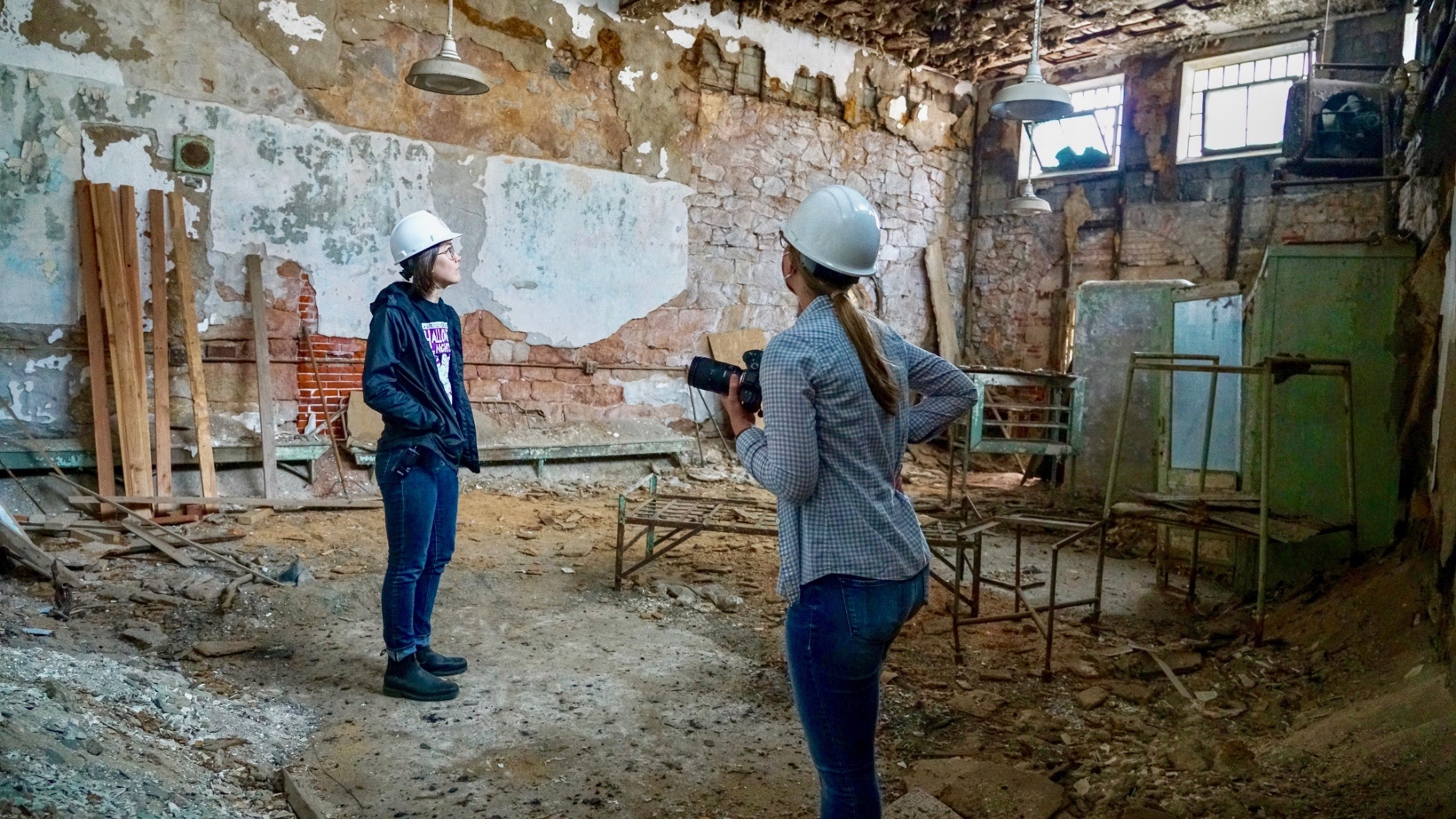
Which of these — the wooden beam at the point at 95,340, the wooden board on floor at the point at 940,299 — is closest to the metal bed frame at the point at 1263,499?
the wooden beam at the point at 95,340

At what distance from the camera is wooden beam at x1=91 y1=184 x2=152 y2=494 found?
221 inches

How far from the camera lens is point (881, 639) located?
172 cm

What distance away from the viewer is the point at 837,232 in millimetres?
1748

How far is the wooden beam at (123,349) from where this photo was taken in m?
5.62

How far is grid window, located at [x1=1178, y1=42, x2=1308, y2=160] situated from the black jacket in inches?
360

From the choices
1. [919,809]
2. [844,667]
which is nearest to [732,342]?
[919,809]

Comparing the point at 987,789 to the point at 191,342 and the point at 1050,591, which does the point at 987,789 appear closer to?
the point at 1050,591

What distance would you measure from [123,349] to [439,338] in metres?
3.65

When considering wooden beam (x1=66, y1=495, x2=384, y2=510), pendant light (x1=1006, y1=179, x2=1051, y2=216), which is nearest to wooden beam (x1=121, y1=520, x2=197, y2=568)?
wooden beam (x1=66, y1=495, x2=384, y2=510)

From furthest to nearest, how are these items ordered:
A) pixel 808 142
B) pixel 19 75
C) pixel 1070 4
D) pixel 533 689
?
1. pixel 808 142
2. pixel 1070 4
3. pixel 19 75
4. pixel 533 689

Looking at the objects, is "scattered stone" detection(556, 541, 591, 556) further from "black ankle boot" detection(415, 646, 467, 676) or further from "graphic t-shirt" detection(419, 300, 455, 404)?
"graphic t-shirt" detection(419, 300, 455, 404)

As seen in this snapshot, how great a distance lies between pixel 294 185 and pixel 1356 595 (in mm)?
6835

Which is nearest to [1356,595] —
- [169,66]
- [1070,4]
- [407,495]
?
[407,495]

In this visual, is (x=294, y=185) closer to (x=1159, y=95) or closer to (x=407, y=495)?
(x=407, y=495)
